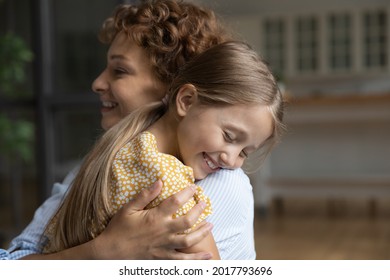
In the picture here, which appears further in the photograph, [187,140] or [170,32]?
[170,32]

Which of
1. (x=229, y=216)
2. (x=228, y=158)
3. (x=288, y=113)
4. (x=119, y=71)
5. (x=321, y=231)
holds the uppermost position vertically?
(x=119, y=71)

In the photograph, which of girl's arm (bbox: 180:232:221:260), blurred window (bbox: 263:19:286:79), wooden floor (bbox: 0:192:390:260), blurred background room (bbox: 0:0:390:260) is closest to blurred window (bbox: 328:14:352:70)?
blurred background room (bbox: 0:0:390:260)

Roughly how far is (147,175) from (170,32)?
37 centimetres

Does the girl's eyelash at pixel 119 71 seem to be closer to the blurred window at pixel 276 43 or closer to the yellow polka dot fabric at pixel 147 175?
the yellow polka dot fabric at pixel 147 175

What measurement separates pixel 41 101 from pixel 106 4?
1.56 feet

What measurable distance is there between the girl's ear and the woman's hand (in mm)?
164

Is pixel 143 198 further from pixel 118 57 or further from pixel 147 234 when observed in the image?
pixel 118 57

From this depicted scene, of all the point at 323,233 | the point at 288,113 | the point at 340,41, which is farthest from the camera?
the point at 340,41

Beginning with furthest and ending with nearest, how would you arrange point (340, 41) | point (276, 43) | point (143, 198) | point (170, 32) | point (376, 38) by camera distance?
1. point (276, 43)
2. point (340, 41)
3. point (376, 38)
4. point (170, 32)
5. point (143, 198)

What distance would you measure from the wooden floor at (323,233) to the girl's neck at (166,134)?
225 cm

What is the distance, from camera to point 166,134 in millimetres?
1021

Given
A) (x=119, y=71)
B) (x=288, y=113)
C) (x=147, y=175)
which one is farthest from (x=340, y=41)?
(x=147, y=175)

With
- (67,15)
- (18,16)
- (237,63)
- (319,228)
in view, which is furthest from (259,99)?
(319,228)

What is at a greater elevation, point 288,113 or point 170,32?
point 170,32
